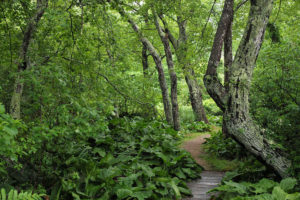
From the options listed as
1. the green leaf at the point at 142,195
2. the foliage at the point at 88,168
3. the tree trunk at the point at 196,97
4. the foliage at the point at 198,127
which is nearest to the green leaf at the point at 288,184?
the foliage at the point at 88,168

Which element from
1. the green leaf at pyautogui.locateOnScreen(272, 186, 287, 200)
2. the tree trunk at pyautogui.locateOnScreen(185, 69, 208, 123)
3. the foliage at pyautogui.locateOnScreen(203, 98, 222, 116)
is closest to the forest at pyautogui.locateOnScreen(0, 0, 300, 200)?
the green leaf at pyautogui.locateOnScreen(272, 186, 287, 200)

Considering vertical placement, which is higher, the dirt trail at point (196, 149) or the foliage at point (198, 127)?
the foliage at point (198, 127)

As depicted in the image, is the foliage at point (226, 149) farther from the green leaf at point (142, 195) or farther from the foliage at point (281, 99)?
the green leaf at point (142, 195)

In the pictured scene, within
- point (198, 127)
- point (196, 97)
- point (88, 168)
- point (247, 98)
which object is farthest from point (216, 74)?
point (196, 97)

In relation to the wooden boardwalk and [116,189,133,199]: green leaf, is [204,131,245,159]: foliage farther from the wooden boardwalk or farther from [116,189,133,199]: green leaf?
[116,189,133,199]: green leaf

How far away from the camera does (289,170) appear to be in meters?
4.99

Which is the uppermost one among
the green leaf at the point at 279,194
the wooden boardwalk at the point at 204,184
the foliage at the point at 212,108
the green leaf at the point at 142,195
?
the foliage at the point at 212,108

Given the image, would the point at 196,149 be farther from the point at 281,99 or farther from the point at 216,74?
the point at 281,99

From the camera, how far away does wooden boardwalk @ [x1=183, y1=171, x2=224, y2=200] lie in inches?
206

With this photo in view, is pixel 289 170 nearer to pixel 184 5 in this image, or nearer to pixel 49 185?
pixel 49 185

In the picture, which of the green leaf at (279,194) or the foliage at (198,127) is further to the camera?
the foliage at (198,127)

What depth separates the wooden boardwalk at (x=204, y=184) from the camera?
5227 millimetres

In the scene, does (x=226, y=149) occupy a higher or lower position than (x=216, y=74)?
lower

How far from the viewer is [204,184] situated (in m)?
5.91
